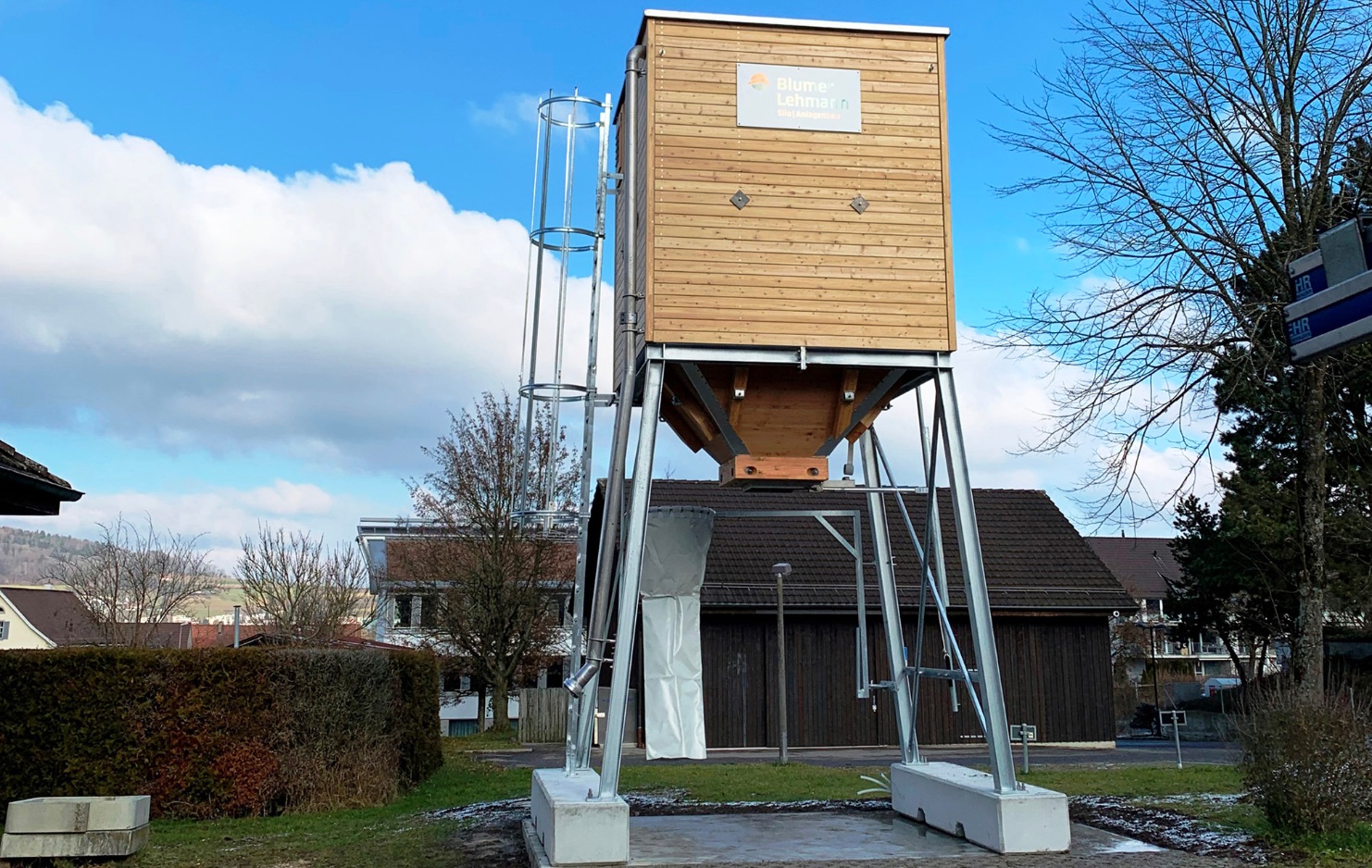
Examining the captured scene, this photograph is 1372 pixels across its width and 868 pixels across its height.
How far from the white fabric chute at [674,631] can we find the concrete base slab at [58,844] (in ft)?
16.1

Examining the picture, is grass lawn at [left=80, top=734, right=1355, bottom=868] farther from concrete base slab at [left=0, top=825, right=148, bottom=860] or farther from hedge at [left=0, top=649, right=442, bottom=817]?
hedge at [left=0, top=649, right=442, bottom=817]

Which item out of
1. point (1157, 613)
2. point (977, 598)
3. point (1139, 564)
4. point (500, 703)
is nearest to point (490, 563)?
point (500, 703)

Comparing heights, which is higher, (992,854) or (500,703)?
(500,703)

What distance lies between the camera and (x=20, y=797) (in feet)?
40.8

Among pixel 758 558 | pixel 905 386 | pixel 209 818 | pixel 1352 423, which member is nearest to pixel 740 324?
pixel 905 386

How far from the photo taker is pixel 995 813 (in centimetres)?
891

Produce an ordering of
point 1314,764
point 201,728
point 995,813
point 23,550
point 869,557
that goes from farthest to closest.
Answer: point 23,550, point 869,557, point 201,728, point 1314,764, point 995,813

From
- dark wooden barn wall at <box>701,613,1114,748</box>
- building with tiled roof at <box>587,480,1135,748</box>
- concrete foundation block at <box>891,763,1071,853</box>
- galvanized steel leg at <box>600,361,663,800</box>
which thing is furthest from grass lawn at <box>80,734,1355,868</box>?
building with tiled roof at <box>587,480,1135,748</box>

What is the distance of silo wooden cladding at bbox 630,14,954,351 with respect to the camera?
32.6 ft

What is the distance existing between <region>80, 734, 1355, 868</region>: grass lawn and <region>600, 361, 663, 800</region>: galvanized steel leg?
1606 mm

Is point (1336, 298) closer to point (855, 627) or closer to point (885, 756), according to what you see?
point (885, 756)

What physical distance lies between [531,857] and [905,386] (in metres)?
5.47

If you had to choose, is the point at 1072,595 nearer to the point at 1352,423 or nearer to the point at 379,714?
the point at 1352,423

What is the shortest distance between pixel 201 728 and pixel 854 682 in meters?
14.1
